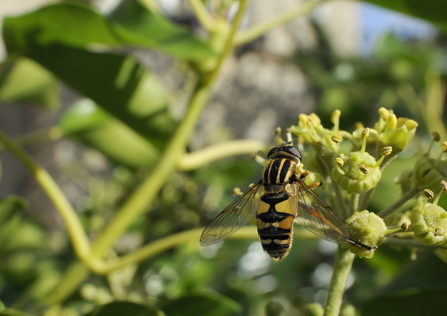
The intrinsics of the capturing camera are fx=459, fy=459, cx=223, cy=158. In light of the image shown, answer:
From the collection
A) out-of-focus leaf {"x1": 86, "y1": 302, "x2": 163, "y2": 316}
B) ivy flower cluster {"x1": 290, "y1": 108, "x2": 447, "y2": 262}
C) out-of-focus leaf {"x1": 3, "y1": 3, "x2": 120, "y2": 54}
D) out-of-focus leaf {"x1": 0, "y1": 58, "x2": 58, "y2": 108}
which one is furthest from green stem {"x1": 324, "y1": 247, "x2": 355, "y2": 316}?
out-of-focus leaf {"x1": 0, "y1": 58, "x2": 58, "y2": 108}

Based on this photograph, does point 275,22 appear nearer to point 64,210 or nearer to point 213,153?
point 213,153

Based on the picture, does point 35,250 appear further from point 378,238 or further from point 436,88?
point 436,88

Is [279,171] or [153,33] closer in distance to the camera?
[279,171]

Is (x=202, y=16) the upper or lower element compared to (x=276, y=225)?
upper

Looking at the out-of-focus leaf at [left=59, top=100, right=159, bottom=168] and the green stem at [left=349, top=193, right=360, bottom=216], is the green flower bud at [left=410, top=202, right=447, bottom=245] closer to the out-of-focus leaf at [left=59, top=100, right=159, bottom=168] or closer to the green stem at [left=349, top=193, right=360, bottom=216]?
the green stem at [left=349, top=193, right=360, bottom=216]

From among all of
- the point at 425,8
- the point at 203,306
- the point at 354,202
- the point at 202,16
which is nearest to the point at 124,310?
the point at 203,306

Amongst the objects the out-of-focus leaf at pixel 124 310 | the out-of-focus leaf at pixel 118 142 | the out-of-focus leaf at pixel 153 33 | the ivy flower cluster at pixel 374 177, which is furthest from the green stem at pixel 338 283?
the out-of-focus leaf at pixel 118 142
